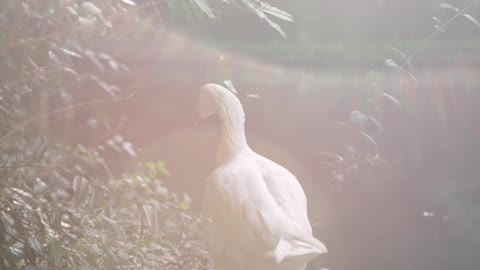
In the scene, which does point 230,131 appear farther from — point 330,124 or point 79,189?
point 330,124

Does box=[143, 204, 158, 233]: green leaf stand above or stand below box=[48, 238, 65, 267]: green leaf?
above

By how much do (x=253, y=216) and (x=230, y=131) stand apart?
29cm

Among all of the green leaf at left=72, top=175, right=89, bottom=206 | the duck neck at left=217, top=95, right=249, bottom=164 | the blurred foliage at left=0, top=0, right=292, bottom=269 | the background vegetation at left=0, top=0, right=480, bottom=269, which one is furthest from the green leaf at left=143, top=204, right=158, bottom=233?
the background vegetation at left=0, top=0, right=480, bottom=269

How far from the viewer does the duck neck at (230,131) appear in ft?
5.28

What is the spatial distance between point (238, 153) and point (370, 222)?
55.5 inches

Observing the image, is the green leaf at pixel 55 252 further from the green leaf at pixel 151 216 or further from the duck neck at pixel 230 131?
the duck neck at pixel 230 131

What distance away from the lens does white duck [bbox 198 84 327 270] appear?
1368mm

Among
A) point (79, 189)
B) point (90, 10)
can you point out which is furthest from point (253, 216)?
point (90, 10)

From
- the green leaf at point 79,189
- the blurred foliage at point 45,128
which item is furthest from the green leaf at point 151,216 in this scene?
the green leaf at point 79,189

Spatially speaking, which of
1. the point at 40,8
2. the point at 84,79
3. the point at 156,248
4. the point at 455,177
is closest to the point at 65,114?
the point at 84,79

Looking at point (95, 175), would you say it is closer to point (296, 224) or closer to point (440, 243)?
point (296, 224)

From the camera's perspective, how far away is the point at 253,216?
1394 millimetres

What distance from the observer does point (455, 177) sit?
120 inches

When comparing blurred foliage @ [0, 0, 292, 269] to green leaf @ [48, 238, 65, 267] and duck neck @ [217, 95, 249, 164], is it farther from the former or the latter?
duck neck @ [217, 95, 249, 164]
